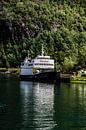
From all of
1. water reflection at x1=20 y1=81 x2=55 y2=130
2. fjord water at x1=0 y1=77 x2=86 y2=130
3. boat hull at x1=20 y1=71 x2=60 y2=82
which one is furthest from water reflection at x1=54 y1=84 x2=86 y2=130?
boat hull at x1=20 y1=71 x2=60 y2=82

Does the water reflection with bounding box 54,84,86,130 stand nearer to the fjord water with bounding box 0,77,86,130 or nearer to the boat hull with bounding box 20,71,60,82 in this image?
the fjord water with bounding box 0,77,86,130

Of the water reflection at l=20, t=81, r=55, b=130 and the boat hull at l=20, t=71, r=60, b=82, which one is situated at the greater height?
the boat hull at l=20, t=71, r=60, b=82

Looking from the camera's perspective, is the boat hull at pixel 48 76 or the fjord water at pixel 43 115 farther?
the boat hull at pixel 48 76

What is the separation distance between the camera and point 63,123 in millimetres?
69000

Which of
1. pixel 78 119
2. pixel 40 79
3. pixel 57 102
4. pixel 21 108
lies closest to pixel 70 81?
pixel 40 79

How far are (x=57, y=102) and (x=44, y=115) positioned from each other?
2054 cm

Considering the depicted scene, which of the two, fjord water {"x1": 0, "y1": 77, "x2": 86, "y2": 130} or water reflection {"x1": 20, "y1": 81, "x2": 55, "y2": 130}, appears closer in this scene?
fjord water {"x1": 0, "y1": 77, "x2": 86, "y2": 130}

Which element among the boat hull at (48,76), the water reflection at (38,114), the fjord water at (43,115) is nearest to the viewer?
the fjord water at (43,115)

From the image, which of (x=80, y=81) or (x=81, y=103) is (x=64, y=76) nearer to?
(x=80, y=81)

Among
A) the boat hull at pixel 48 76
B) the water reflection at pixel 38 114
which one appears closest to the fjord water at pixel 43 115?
the water reflection at pixel 38 114

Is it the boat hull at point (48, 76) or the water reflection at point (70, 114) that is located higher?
the boat hull at point (48, 76)

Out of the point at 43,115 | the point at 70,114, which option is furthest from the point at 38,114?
the point at 70,114

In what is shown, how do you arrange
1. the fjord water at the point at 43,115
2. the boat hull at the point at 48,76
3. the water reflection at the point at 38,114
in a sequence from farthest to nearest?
1. the boat hull at the point at 48,76
2. the water reflection at the point at 38,114
3. the fjord water at the point at 43,115

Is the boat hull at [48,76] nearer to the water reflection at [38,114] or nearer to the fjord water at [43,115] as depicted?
the fjord water at [43,115]
